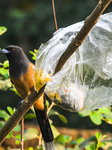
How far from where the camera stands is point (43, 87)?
3.98 ft

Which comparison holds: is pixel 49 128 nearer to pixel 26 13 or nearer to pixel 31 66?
pixel 31 66

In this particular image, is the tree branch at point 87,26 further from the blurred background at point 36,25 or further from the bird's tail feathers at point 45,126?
the blurred background at point 36,25

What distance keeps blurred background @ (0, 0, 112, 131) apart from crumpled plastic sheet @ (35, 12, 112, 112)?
9.08 feet

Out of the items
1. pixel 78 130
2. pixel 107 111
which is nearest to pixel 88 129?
pixel 78 130

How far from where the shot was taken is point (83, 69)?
1219 millimetres

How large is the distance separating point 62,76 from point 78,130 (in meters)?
3.10

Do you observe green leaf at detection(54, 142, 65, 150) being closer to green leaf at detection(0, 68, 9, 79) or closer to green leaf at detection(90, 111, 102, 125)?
green leaf at detection(90, 111, 102, 125)

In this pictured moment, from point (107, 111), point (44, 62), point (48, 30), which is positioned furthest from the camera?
point (48, 30)

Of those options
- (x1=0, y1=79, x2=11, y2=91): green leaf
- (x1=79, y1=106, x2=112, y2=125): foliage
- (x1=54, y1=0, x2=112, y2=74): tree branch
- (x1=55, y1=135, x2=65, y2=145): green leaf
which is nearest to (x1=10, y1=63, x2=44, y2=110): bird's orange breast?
(x1=0, y1=79, x2=11, y2=91): green leaf

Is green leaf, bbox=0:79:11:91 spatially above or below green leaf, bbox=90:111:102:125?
above

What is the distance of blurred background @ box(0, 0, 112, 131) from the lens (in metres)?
3.97

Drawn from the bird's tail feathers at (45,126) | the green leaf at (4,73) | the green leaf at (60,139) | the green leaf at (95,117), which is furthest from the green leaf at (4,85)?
the green leaf at (95,117)

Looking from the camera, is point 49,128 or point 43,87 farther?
point 49,128

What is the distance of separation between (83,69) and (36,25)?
9.91ft
